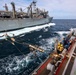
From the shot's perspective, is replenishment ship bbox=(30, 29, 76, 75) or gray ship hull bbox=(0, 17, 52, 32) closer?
replenishment ship bbox=(30, 29, 76, 75)

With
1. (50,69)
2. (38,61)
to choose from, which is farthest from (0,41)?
(50,69)

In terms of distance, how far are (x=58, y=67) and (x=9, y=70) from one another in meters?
8.58

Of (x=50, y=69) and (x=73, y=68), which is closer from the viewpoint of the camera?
(x=50, y=69)

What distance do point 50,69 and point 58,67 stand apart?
2051 millimetres

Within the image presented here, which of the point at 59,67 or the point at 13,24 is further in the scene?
the point at 13,24

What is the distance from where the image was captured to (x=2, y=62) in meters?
22.3

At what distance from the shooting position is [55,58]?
16.7 m

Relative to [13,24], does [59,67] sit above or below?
below

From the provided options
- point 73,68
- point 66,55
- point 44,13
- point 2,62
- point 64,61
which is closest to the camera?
point 73,68

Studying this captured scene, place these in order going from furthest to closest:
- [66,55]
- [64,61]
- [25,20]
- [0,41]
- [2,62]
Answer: [25,20], [0,41], [2,62], [66,55], [64,61]

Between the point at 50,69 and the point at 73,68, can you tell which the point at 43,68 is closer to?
the point at 50,69

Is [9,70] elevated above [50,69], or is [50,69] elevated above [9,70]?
[50,69]

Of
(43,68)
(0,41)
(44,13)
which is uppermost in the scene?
(44,13)

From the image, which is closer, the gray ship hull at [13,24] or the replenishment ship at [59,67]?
the replenishment ship at [59,67]
